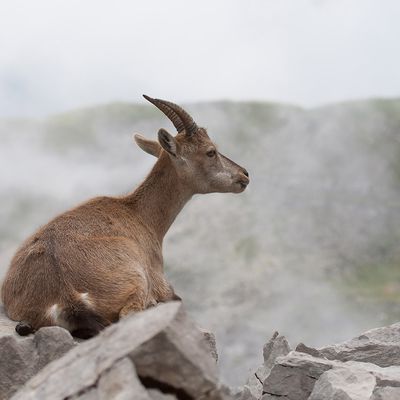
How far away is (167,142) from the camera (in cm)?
1672

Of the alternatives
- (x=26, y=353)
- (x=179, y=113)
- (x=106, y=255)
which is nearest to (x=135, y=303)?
(x=106, y=255)

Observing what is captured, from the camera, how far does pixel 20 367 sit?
1185 centimetres

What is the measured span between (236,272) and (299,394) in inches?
6288

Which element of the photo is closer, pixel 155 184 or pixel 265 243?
pixel 155 184

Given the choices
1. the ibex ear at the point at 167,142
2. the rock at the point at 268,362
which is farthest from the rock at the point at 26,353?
the ibex ear at the point at 167,142

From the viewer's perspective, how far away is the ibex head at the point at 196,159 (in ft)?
55.8

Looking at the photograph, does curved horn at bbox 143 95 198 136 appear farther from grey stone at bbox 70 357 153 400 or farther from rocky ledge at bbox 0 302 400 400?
grey stone at bbox 70 357 153 400

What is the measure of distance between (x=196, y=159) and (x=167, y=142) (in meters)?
1.11

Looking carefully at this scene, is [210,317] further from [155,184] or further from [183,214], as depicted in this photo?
[155,184]

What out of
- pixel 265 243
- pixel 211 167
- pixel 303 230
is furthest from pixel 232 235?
pixel 211 167

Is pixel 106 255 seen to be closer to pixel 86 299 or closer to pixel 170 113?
pixel 86 299

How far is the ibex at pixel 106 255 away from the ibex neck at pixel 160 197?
0.07 feet

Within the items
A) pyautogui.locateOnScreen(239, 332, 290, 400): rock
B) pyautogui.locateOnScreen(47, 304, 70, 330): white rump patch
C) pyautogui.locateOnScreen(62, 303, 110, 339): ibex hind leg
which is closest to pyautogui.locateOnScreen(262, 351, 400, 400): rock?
pyautogui.locateOnScreen(239, 332, 290, 400): rock

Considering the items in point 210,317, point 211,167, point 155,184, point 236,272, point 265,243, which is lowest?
point 155,184
